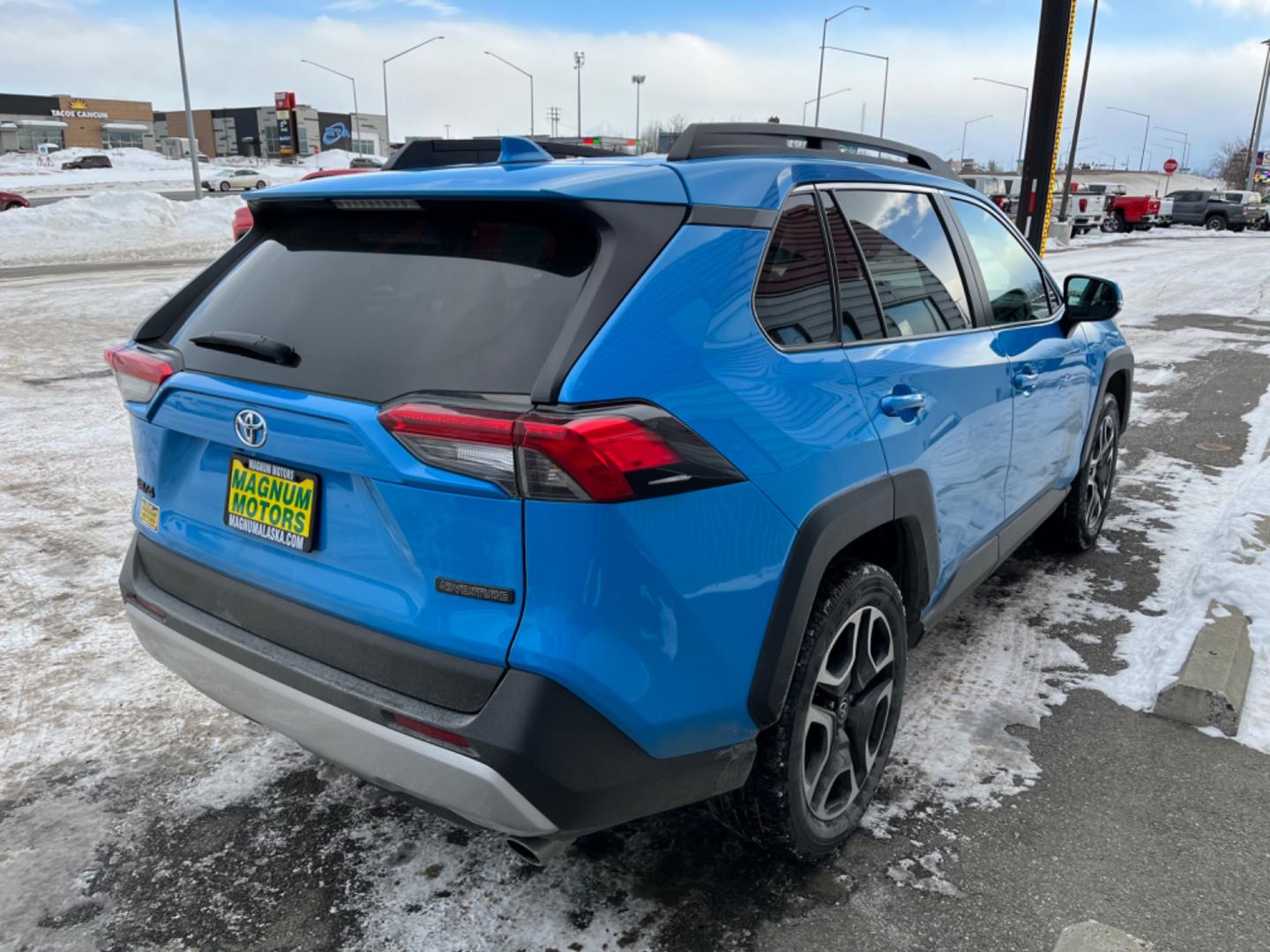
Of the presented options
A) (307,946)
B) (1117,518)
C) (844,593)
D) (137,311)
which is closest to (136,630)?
(307,946)

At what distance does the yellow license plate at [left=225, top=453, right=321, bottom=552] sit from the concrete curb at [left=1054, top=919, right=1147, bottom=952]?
79.3 inches

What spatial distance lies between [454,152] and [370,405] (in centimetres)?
141

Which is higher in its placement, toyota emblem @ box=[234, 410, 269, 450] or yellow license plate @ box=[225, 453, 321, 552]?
toyota emblem @ box=[234, 410, 269, 450]

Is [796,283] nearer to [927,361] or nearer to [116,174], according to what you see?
[927,361]

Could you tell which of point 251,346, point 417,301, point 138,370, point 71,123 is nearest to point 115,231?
point 138,370

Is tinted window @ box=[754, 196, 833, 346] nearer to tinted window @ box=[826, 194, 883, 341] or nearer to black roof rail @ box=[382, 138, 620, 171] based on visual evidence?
tinted window @ box=[826, 194, 883, 341]

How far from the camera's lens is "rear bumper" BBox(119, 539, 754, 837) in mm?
1860

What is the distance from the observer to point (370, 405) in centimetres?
201

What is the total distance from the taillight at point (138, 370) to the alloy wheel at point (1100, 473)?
402cm

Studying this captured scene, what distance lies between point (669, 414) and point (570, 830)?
2.83ft

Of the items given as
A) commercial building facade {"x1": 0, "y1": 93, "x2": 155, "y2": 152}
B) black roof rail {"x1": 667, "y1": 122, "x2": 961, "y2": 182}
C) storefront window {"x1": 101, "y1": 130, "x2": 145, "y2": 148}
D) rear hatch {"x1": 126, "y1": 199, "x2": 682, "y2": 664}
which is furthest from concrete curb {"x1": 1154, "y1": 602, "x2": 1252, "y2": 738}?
storefront window {"x1": 101, "y1": 130, "x2": 145, "y2": 148}

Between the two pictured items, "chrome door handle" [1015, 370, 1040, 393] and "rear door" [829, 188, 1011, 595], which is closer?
"rear door" [829, 188, 1011, 595]

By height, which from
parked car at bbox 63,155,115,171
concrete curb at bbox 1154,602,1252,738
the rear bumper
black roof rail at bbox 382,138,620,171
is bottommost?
concrete curb at bbox 1154,602,1252,738

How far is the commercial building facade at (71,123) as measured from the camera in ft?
308
